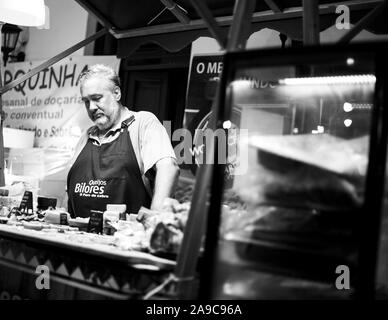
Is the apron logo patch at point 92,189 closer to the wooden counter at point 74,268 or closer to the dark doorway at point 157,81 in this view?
the wooden counter at point 74,268

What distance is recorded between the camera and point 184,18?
417 cm

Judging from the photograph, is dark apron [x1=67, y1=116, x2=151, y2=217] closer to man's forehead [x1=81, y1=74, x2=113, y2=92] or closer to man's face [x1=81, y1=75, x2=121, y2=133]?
man's face [x1=81, y1=75, x2=121, y2=133]

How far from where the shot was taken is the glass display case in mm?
1586

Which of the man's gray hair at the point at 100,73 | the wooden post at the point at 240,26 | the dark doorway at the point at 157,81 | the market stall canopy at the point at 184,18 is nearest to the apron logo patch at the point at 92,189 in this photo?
the man's gray hair at the point at 100,73

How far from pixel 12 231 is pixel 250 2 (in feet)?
4.70

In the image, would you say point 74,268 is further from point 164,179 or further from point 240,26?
point 164,179

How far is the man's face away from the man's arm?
53 centimetres

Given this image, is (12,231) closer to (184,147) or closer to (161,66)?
(184,147)

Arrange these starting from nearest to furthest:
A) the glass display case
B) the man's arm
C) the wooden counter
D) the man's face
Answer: the glass display case < the wooden counter < the man's arm < the man's face

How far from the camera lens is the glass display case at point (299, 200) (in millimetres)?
1586

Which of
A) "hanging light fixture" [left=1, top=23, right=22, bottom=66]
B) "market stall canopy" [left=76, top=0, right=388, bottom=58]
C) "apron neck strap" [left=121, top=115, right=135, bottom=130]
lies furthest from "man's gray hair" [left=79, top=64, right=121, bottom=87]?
"hanging light fixture" [left=1, top=23, right=22, bottom=66]

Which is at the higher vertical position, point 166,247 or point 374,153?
point 374,153

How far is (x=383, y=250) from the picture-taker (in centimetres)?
185

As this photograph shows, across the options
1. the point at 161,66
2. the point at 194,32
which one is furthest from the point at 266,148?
the point at 161,66
